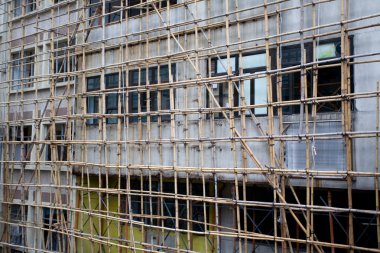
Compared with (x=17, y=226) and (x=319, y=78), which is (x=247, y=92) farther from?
(x=17, y=226)

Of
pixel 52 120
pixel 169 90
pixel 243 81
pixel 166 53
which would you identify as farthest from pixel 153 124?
pixel 52 120

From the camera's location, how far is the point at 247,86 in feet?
29.0

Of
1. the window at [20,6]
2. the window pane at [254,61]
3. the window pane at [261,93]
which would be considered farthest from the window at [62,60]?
the window pane at [261,93]

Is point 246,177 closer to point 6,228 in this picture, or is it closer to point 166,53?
point 166,53

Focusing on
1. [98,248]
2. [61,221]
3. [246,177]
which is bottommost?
[98,248]

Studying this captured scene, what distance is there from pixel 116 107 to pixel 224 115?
3.72m

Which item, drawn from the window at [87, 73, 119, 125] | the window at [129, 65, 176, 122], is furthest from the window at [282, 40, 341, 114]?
the window at [87, 73, 119, 125]

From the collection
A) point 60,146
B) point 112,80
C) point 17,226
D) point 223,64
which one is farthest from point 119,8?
point 17,226

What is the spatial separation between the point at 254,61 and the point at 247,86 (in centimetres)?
56

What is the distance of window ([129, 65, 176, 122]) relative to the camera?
396 inches

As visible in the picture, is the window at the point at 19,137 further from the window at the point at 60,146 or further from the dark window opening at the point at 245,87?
the dark window opening at the point at 245,87

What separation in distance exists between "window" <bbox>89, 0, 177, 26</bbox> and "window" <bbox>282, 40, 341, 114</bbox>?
3.47 m

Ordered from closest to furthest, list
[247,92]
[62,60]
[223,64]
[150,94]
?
[247,92] < [223,64] < [150,94] < [62,60]

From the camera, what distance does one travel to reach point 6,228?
13.1 meters
